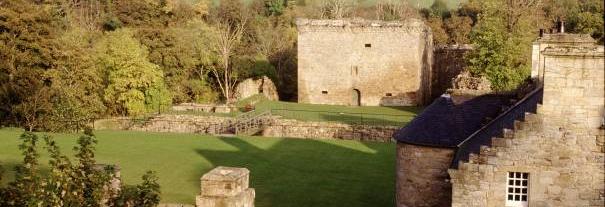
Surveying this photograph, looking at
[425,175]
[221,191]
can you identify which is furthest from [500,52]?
[221,191]

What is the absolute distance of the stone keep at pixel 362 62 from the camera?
136ft

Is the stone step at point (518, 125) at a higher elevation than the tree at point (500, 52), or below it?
below

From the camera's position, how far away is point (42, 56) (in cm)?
3038

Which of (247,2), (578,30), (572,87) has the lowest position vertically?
(572,87)

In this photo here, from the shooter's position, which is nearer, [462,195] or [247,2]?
[462,195]

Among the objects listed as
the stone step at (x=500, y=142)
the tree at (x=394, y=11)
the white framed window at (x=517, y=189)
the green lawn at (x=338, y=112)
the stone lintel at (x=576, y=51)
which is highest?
the tree at (x=394, y=11)

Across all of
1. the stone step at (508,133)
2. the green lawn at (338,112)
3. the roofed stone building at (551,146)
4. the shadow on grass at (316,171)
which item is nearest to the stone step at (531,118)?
the roofed stone building at (551,146)

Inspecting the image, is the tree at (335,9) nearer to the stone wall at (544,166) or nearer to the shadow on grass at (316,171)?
the shadow on grass at (316,171)

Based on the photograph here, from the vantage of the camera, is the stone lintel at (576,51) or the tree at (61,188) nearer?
the tree at (61,188)

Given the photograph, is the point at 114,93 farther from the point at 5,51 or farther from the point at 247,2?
the point at 247,2

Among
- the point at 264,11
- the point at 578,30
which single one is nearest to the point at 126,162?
the point at 578,30

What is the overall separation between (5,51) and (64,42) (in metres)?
4.20

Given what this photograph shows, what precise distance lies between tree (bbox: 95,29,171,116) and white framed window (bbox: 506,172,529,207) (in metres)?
27.5

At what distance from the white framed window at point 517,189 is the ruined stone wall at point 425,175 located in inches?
69.1
